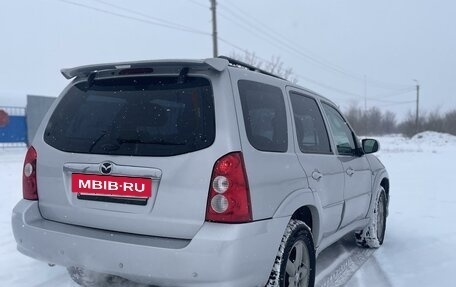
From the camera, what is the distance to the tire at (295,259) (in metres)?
2.71

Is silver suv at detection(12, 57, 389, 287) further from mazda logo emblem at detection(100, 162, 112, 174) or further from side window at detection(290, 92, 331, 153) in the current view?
side window at detection(290, 92, 331, 153)

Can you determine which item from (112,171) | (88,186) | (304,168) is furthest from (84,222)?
(304,168)

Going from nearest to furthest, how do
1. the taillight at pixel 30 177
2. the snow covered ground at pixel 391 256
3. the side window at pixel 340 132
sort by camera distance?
the taillight at pixel 30 177, the snow covered ground at pixel 391 256, the side window at pixel 340 132

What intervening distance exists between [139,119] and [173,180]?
0.49 metres

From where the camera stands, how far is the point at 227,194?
242cm

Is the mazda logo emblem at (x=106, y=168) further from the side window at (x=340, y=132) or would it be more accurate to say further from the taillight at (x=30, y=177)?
the side window at (x=340, y=132)

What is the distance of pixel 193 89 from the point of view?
2.62 meters

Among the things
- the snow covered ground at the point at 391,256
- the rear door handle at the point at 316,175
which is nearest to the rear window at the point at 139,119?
the rear door handle at the point at 316,175

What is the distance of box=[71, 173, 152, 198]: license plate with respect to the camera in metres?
2.51

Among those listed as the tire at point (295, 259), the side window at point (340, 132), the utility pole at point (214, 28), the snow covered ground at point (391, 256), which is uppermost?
the utility pole at point (214, 28)

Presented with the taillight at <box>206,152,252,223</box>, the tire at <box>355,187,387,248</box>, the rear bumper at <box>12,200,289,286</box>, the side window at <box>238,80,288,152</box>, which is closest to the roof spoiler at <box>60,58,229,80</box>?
the side window at <box>238,80,288,152</box>

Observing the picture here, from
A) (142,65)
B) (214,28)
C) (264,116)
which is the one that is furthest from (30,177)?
(214,28)

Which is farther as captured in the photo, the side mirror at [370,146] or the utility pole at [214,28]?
the utility pole at [214,28]

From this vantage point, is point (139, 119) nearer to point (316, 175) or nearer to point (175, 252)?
point (175, 252)
